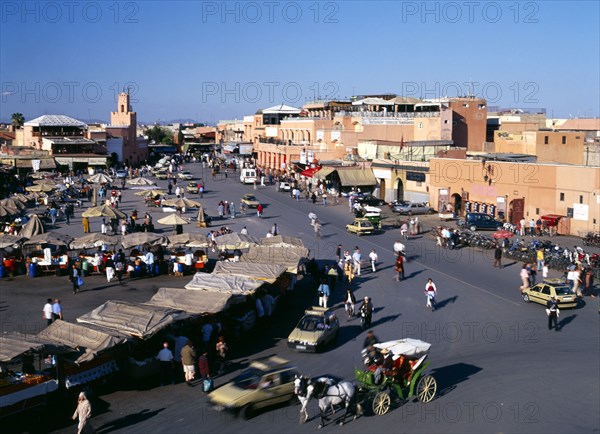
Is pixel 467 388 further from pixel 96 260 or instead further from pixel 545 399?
pixel 96 260

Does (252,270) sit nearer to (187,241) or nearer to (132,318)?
(187,241)

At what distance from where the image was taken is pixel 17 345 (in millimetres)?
14383

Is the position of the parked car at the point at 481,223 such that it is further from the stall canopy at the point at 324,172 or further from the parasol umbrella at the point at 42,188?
the parasol umbrella at the point at 42,188

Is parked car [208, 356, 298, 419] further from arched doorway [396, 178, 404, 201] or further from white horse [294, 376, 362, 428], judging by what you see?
arched doorway [396, 178, 404, 201]

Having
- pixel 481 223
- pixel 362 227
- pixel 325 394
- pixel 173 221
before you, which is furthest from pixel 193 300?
pixel 481 223

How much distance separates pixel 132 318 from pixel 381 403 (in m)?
6.60

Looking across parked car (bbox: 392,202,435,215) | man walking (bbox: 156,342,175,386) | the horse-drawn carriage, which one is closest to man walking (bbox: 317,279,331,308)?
man walking (bbox: 156,342,175,386)

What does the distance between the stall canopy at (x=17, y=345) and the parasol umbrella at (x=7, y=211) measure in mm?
25669

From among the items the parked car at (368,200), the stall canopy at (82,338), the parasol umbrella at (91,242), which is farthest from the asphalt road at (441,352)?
the parked car at (368,200)

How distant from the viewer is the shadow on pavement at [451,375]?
1581 centimetres

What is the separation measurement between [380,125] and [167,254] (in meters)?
39.9

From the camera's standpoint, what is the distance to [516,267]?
98.3 ft

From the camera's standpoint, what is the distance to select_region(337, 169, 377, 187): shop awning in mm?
55156

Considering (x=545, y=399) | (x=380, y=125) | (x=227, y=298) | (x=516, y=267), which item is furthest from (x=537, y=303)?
(x=380, y=125)
